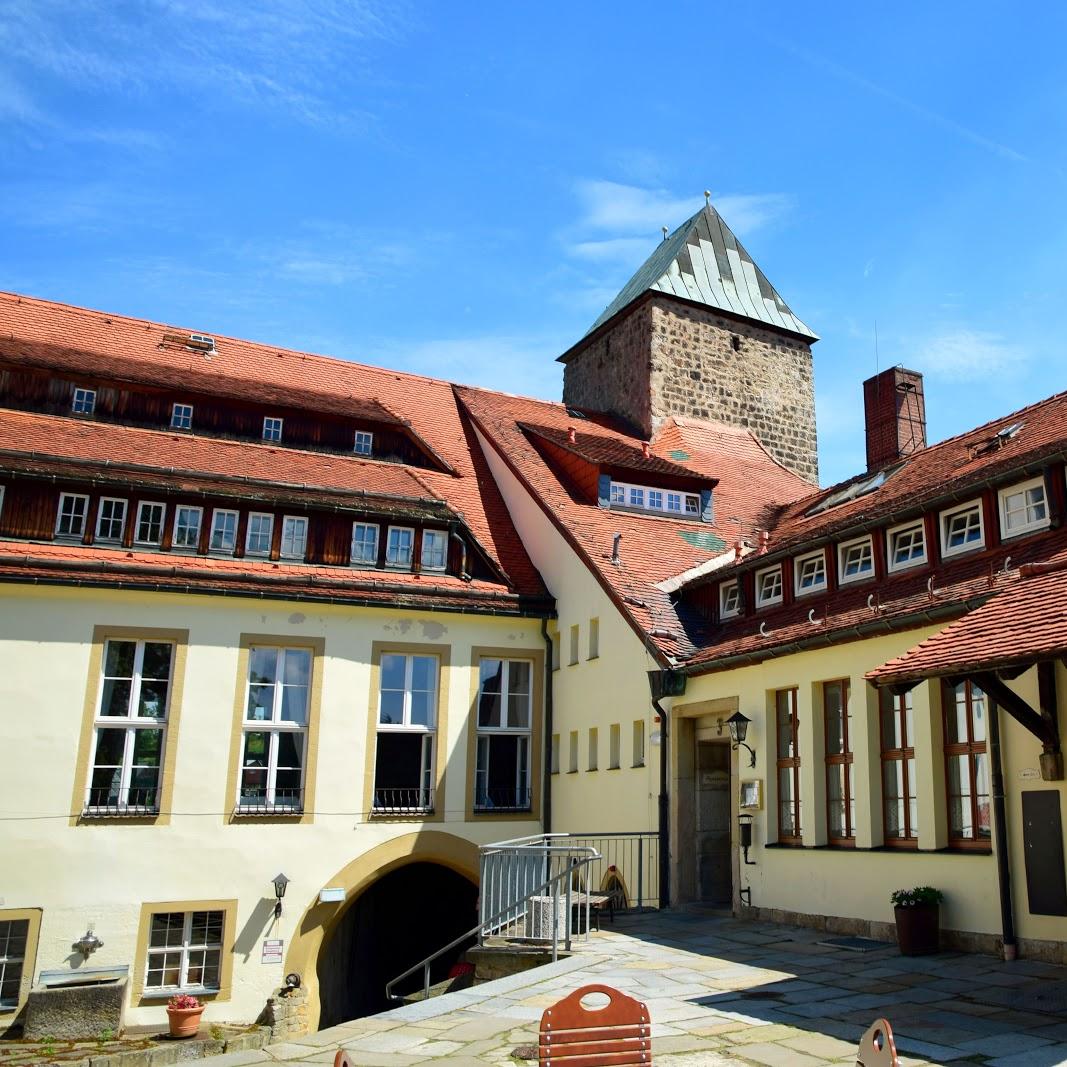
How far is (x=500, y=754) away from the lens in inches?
746

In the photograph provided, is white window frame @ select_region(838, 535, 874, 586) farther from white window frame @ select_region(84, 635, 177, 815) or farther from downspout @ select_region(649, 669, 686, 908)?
white window frame @ select_region(84, 635, 177, 815)

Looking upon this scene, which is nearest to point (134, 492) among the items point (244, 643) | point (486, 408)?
point (244, 643)

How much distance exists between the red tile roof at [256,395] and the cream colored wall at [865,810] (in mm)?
6594

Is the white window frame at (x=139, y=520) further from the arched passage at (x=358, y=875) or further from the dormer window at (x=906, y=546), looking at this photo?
the dormer window at (x=906, y=546)

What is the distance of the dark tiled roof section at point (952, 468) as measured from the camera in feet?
41.9

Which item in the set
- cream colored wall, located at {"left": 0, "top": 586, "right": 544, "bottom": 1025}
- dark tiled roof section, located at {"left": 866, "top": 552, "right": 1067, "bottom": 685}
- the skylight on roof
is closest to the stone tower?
the skylight on roof

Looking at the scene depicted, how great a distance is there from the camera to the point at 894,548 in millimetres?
13992

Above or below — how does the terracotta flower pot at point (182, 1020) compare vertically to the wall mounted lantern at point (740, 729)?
below

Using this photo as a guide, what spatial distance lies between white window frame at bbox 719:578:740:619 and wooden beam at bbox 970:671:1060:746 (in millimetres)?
7160

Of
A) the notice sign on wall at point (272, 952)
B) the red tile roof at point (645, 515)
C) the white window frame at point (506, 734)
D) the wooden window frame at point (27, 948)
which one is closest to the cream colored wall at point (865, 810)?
the red tile roof at point (645, 515)

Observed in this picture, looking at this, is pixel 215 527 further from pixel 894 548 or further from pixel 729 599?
pixel 894 548

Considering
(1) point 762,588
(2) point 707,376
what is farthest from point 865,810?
(2) point 707,376

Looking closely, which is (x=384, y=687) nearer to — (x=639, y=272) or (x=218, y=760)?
(x=218, y=760)

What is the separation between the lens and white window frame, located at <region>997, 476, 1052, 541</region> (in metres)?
12.1
